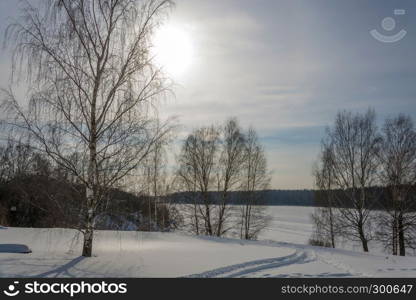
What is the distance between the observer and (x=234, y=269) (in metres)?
9.23

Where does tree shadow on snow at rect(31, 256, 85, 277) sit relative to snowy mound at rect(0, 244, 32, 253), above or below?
below

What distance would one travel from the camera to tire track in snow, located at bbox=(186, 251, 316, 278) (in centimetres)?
839

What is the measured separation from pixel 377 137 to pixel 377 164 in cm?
162

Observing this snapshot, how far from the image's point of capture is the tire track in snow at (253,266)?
8.39 metres

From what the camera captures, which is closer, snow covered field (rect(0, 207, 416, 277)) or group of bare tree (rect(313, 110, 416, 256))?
snow covered field (rect(0, 207, 416, 277))

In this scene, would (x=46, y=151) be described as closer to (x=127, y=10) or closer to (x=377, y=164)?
(x=127, y=10)

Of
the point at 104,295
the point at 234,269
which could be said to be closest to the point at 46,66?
the point at 104,295

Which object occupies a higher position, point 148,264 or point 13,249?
point 13,249

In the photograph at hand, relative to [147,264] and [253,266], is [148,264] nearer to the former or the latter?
[147,264]

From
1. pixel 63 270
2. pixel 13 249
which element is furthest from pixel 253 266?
pixel 13 249

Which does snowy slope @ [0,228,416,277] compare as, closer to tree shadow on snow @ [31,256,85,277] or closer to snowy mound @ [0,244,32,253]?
tree shadow on snow @ [31,256,85,277]

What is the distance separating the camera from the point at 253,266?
9.93m

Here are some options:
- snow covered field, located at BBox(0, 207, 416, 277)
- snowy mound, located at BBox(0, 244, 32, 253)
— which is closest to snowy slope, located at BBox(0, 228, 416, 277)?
snow covered field, located at BBox(0, 207, 416, 277)

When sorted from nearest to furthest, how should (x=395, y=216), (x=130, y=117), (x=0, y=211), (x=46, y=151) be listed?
(x=46, y=151) < (x=130, y=117) < (x=395, y=216) < (x=0, y=211)
